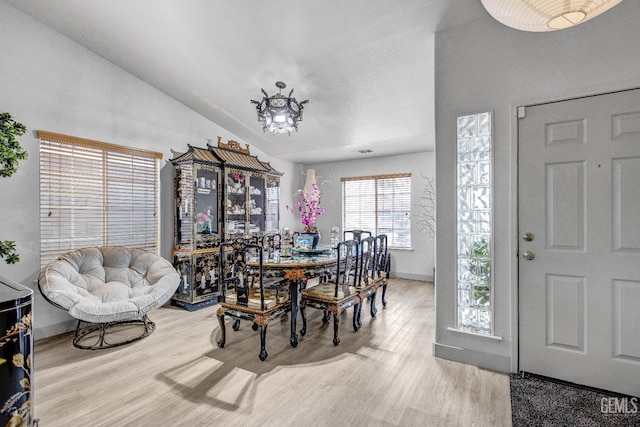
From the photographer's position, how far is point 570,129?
2240 millimetres

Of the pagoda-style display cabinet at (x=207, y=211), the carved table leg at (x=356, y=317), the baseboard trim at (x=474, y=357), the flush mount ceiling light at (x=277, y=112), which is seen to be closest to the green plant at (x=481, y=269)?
the baseboard trim at (x=474, y=357)

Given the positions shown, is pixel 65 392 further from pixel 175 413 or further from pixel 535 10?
pixel 535 10

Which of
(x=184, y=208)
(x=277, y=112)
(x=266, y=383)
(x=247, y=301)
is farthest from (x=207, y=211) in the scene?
(x=266, y=383)

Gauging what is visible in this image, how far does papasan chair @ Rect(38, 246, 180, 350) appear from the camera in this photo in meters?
2.80

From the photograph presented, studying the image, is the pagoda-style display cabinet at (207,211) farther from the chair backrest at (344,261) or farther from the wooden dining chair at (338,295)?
the chair backrest at (344,261)

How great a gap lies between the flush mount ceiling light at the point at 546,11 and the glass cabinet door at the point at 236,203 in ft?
12.8

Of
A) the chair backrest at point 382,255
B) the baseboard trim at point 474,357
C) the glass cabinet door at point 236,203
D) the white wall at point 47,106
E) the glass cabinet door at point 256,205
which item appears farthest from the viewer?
the glass cabinet door at point 256,205

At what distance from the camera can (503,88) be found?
2455mm

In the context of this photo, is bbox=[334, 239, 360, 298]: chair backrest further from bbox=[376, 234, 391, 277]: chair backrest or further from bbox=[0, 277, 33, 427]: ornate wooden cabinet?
bbox=[0, 277, 33, 427]: ornate wooden cabinet

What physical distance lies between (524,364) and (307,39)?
335cm

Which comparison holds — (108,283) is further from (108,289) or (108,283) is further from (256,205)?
(256,205)

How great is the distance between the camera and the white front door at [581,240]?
209cm

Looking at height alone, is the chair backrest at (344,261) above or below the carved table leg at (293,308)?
above

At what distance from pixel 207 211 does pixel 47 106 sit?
205 centimetres
